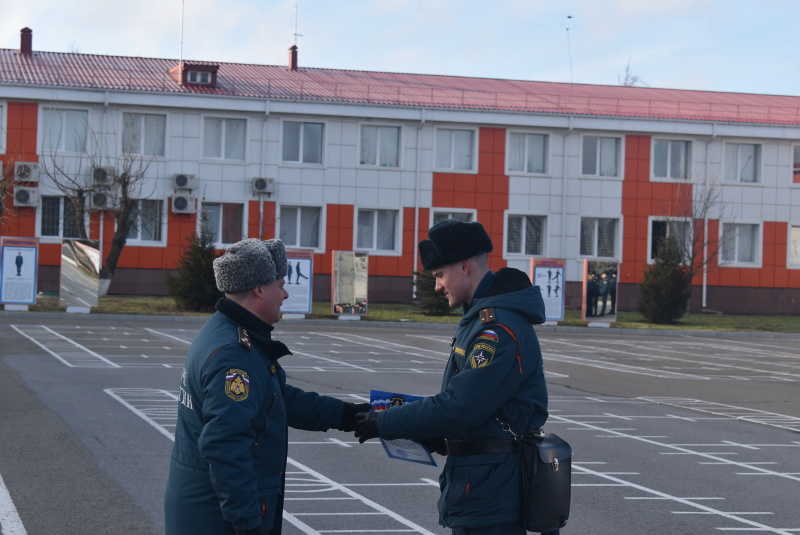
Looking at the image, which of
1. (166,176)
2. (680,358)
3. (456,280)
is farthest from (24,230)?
(456,280)

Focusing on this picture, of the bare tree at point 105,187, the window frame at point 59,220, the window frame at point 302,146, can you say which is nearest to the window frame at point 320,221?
the window frame at point 302,146

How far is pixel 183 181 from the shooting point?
37719mm

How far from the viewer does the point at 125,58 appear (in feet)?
146

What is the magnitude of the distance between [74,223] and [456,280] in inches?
1367

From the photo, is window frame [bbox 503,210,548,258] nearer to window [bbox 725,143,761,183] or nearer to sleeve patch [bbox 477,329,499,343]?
window [bbox 725,143,761,183]

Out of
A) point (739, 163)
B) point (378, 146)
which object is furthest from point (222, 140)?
point (739, 163)

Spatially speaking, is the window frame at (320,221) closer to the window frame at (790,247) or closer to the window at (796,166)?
the window frame at (790,247)

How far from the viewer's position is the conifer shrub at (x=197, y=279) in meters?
31.4

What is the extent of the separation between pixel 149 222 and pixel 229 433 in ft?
117

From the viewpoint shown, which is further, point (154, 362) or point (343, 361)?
point (343, 361)

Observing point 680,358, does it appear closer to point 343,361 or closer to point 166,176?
point 343,361

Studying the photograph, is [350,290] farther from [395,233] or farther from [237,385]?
[237,385]

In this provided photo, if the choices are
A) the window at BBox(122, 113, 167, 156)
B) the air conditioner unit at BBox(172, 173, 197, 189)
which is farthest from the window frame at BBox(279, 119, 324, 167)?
the window at BBox(122, 113, 167, 156)

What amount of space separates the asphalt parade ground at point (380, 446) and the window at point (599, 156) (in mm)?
20279
